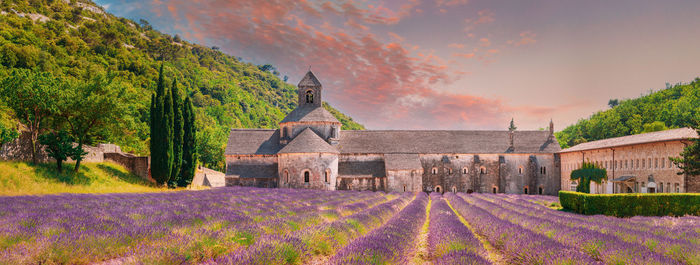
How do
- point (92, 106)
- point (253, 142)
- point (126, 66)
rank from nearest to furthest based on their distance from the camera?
point (92, 106)
point (253, 142)
point (126, 66)

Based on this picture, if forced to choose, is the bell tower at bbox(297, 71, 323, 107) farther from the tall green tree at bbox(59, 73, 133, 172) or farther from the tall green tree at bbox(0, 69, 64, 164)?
the tall green tree at bbox(0, 69, 64, 164)

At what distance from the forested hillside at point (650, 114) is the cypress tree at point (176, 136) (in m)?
70.2

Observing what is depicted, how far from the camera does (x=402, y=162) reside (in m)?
45.9

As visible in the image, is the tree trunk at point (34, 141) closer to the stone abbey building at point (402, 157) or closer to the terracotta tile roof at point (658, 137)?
the stone abbey building at point (402, 157)

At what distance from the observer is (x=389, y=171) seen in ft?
147

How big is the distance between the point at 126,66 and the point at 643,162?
82.7 meters

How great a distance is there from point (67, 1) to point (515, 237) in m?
148

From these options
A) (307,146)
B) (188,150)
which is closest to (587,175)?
(307,146)

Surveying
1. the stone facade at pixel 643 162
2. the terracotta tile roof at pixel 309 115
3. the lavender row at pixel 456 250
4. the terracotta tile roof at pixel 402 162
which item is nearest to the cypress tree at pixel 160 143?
the terracotta tile roof at pixel 309 115

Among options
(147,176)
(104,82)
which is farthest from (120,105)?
(147,176)

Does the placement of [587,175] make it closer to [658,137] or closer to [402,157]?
[658,137]

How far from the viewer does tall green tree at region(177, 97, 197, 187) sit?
1479 inches

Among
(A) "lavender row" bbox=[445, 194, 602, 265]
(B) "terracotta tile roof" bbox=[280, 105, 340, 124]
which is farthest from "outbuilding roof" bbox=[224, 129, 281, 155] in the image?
(A) "lavender row" bbox=[445, 194, 602, 265]

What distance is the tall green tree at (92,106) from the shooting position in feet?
86.1
